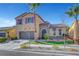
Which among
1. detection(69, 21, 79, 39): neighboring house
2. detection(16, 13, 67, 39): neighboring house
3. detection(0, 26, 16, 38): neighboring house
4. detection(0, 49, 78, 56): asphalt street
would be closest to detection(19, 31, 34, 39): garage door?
detection(16, 13, 67, 39): neighboring house

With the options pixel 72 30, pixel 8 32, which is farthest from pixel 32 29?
pixel 72 30

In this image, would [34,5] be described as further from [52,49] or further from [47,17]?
[52,49]

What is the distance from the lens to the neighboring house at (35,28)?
5520mm

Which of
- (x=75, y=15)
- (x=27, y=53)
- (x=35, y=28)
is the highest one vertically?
(x=75, y=15)

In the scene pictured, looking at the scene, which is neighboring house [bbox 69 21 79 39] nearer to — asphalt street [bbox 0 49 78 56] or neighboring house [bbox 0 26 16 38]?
asphalt street [bbox 0 49 78 56]

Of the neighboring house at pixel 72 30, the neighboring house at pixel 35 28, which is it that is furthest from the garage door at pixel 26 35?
the neighboring house at pixel 72 30

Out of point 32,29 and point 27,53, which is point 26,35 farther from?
point 27,53

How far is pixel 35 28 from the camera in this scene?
5.56 m

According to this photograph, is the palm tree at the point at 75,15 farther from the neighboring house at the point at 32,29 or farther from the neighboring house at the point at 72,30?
the neighboring house at the point at 32,29

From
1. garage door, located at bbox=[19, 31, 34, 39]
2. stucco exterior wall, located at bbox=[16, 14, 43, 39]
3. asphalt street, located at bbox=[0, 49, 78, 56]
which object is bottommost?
asphalt street, located at bbox=[0, 49, 78, 56]

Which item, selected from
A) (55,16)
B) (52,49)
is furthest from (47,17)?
(52,49)

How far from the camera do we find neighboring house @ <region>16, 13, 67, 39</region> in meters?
5.52

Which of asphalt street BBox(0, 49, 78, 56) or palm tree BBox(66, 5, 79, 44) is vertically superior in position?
palm tree BBox(66, 5, 79, 44)

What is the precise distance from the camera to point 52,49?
18.1ft
